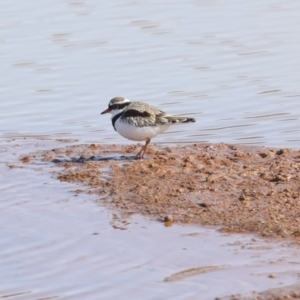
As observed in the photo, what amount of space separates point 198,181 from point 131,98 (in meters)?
4.61

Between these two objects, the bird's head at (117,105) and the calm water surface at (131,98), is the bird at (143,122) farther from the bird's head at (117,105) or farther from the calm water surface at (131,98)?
the calm water surface at (131,98)

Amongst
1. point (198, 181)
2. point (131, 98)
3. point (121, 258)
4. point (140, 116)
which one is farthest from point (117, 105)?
point (121, 258)

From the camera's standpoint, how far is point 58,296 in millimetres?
7133

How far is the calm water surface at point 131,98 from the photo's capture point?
743cm

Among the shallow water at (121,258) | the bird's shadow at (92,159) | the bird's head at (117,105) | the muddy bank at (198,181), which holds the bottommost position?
the shallow water at (121,258)

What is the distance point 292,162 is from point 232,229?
7.54ft

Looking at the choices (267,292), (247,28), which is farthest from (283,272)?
(247,28)

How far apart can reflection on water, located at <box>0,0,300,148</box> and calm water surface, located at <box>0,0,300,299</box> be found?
0.03 m

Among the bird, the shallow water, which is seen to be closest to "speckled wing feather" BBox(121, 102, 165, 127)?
the bird

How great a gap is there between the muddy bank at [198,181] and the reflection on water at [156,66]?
42.9 inches

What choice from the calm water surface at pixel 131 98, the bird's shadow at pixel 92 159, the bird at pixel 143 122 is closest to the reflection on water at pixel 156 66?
the calm water surface at pixel 131 98

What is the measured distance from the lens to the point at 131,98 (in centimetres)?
1409

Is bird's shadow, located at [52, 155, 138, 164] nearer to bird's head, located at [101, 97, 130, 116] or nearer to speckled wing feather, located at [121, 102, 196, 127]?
speckled wing feather, located at [121, 102, 196, 127]

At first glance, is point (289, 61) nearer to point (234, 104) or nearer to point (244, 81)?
point (244, 81)
